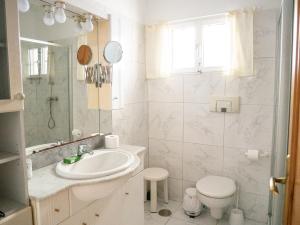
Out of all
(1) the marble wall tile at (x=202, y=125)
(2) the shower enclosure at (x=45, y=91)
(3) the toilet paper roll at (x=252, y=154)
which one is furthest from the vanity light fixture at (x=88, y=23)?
(3) the toilet paper roll at (x=252, y=154)

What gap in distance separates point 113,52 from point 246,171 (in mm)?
1791

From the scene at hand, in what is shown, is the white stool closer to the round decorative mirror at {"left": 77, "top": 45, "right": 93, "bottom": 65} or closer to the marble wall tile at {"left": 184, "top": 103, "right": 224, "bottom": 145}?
the marble wall tile at {"left": 184, "top": 103, "right": 224, "bottom": 145}

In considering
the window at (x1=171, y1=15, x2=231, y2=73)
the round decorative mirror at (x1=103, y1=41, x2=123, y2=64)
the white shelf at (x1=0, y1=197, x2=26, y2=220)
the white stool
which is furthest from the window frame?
the white shelf at (x1=0, y1=197, x2=26, y2=220)

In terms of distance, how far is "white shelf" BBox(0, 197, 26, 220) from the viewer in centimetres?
110

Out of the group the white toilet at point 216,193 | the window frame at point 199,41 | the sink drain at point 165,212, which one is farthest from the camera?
the sink drain at point 165,212

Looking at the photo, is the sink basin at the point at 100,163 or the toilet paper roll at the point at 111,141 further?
the toilet paper roll at the point at 111,141

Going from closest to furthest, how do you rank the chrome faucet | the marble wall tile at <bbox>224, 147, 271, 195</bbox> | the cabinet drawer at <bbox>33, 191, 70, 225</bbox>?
the cabinet drawer at <bbox>33, 191, 70, 225</bbox>, the chrome faucet, the marble wall tile at <bbox>224, 147, 271, 195</bbox>

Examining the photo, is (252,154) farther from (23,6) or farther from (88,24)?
(23,6)

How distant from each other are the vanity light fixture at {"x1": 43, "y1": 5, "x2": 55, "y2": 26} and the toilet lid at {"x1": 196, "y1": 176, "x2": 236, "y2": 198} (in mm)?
1883

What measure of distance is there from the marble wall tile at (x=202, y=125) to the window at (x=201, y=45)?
0.44 m

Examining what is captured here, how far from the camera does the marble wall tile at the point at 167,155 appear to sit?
2715 mm

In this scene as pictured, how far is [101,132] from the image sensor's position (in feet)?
7.14

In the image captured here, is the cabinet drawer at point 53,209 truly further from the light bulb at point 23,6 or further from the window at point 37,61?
the light bulb at point 23,6

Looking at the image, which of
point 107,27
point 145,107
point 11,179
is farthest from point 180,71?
point 11,179
